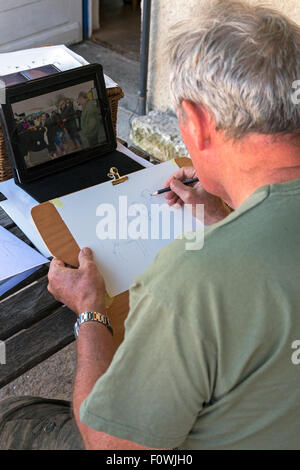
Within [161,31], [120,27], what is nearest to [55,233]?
[161,31]

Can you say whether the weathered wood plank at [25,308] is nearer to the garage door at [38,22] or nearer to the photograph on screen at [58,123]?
the photograph on screen at [58,123]

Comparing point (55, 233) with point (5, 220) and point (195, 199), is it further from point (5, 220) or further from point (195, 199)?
point (195, 199)

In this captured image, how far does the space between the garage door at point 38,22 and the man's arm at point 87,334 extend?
2.95 meters

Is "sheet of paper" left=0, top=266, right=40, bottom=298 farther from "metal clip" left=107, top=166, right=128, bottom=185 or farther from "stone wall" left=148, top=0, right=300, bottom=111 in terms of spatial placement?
"stone wall" left=148, top=0, right=300, bottom=111

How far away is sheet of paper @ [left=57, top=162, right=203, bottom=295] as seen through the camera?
1271mm

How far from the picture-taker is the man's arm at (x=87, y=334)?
3.03 feet

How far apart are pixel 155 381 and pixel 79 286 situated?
1.40ft

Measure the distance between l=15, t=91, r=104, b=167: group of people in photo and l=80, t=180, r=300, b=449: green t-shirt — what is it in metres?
0.71

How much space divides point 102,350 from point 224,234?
420mm

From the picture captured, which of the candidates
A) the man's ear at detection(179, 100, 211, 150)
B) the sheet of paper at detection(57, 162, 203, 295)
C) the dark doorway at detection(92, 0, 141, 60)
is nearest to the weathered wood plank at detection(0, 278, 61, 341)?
the sheet of paper at detection(57, 162, 203, 295)

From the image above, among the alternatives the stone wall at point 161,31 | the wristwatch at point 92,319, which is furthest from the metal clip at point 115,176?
the stone wall at point 161,31

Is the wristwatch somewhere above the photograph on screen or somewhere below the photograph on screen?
below

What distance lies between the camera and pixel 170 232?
1374mm

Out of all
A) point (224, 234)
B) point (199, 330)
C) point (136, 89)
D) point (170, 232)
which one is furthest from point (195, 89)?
point (136, 89)
